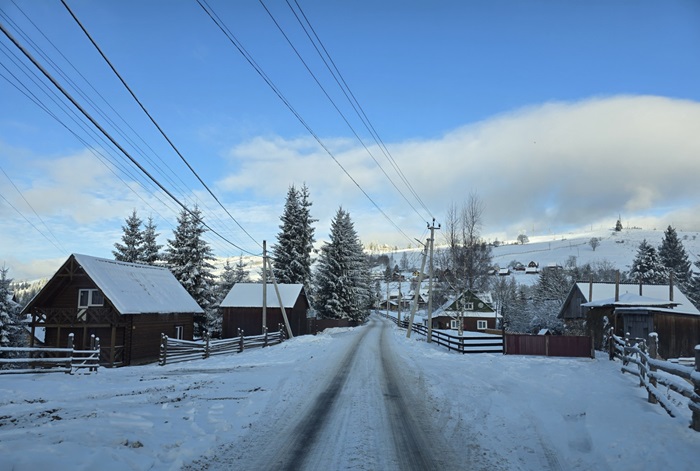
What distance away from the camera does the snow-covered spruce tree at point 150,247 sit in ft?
177

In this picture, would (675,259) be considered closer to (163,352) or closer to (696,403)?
(163,352)

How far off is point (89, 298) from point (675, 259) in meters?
82.5

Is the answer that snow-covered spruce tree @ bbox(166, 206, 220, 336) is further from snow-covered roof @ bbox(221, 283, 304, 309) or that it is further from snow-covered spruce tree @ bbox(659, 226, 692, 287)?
snow-covered spruce tree @ bbox(659, 226, 692, 287)

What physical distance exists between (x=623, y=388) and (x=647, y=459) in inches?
295

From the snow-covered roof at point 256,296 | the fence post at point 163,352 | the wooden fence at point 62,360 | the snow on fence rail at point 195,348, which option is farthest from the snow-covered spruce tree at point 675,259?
the wooden fence at point 62,360

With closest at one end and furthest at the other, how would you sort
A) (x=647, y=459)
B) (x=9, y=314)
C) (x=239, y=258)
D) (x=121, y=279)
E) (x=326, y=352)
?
1. (x=647, y=459)
2. (x=326, y=352)
3. (x=121, y=279)
4. (x=9, y=314)
5. (x=239, y=258)

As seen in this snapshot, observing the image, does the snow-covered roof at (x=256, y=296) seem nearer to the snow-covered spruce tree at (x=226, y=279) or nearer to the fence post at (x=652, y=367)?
the snow-covered spruce tree at (x=226, y=279)

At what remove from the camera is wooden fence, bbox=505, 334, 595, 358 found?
2438cm

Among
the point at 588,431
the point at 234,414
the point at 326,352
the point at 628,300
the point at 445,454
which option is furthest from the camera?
the point at 628,300

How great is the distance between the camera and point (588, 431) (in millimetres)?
8789

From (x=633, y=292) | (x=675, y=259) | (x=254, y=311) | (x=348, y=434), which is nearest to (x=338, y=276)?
(x=254, y=311)

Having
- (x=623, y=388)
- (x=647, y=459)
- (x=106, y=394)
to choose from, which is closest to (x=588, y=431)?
(x=647, y=459)

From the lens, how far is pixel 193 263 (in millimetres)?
48688

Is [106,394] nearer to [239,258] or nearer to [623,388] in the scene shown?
[623,388]
